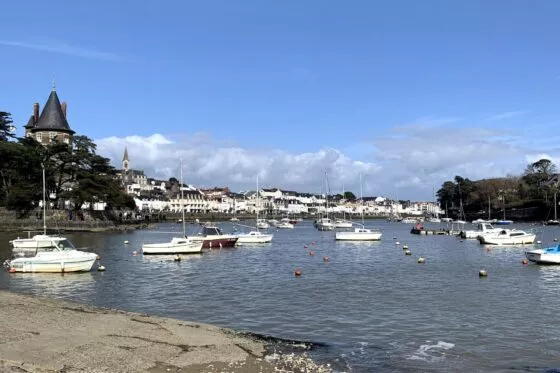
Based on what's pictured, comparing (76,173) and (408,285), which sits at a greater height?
(76,173)

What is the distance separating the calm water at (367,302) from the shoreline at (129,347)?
73.2 inches

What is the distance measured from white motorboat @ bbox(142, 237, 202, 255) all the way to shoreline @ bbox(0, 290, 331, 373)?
34.0m

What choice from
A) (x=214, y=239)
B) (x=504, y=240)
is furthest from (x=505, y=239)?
(x=214, y=239)

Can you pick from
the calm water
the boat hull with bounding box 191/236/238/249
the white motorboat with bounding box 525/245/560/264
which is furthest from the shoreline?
the boat hull with bounding box 191/236/238/249

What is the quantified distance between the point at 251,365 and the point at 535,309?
16358 millimetres

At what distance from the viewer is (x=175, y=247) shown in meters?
54.1

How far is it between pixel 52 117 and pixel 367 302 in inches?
4778

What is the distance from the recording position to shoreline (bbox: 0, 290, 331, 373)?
12.8m

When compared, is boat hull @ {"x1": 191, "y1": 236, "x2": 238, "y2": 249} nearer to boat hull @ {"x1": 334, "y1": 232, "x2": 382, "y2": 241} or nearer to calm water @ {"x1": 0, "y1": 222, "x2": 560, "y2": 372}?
calm water @ {"x1": 0, "y1": 222, "x2": 560, "y2": 372}

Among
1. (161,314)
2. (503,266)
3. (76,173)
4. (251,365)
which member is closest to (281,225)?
(76,173)

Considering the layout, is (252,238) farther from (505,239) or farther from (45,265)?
(45,265)

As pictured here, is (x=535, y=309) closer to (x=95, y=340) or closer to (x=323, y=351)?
(x=323, y=351)

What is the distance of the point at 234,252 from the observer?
58688 mm

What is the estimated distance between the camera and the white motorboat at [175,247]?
53688 millimetres
